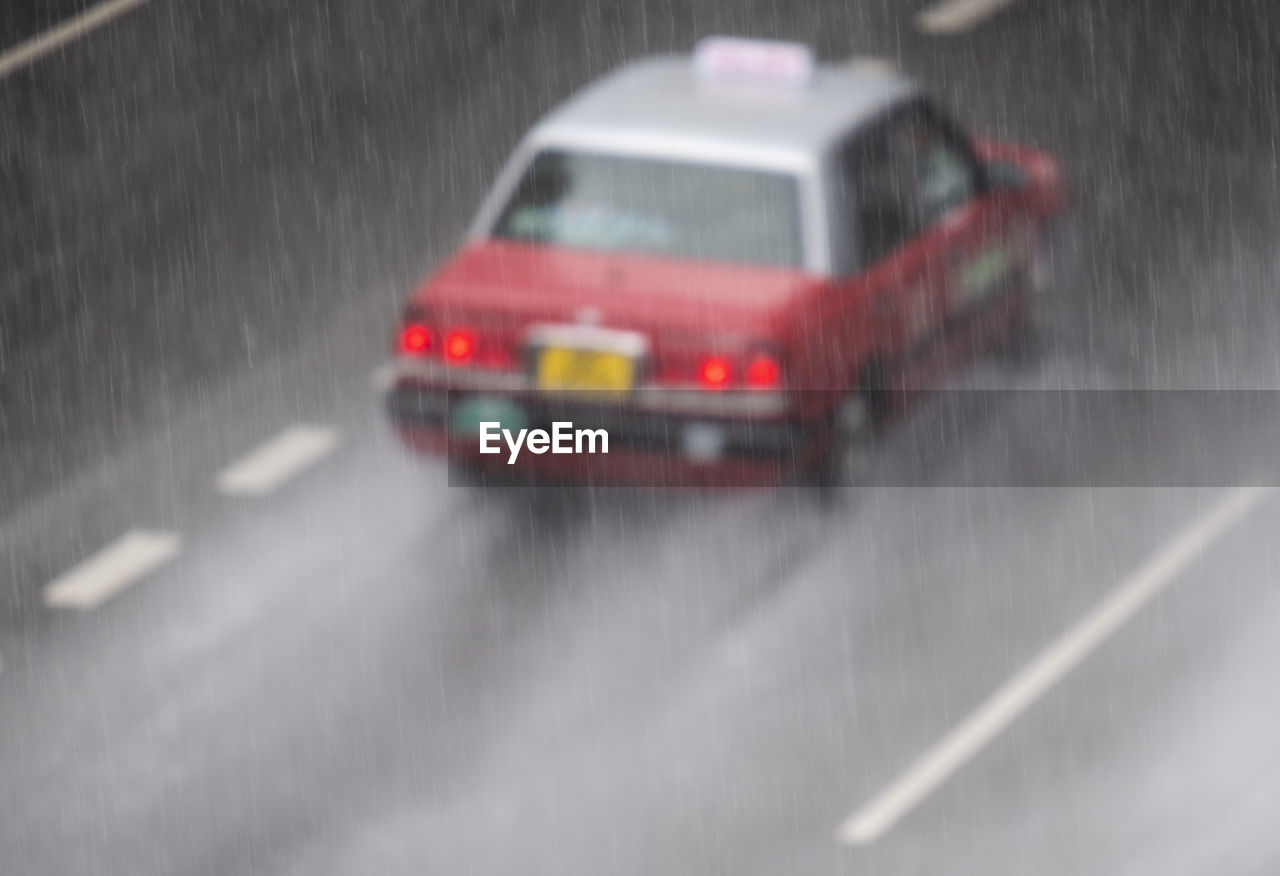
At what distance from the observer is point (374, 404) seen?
1483 centimetres

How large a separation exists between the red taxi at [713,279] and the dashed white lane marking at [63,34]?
590 centimetres

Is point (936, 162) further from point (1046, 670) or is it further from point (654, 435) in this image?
point (1046, 670)

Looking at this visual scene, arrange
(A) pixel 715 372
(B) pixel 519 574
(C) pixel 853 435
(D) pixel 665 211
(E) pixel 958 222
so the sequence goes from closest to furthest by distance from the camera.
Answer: (A) pixel 715 372, (B) pixel 519 574, (D) pixel 665 211, (C) pixel 853 435, (E) pixel 958 222

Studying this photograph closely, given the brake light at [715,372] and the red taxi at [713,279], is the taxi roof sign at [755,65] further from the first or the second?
the brake light at [715,372]

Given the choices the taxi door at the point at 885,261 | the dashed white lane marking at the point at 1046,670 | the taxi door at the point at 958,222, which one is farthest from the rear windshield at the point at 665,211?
the dashed white lane marking at the point at 1046,670

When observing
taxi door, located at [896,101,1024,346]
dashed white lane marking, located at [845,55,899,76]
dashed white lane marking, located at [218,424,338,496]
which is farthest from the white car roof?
dashed white lane marking, located at [845,55,899,76]

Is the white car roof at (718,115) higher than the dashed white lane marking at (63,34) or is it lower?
higher

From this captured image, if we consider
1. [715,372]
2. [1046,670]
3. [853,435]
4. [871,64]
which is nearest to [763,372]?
[715,372]

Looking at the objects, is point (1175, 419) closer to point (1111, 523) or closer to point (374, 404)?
point (1111, 523)

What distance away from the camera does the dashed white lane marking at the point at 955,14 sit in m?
19.5

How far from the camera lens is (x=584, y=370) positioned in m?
12.9

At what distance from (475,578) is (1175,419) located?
347cm

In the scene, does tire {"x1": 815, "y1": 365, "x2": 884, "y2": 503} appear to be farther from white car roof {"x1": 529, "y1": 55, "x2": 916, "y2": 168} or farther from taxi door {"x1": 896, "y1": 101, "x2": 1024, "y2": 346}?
white car roof {"x1": 529, "y1": 55, "x2": 916, "y2": 168}

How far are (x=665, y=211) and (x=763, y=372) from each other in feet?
3.30
